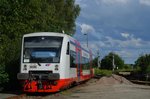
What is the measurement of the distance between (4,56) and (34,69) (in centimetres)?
574

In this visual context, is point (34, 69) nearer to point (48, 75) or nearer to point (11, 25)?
Answer: point (48, 75)

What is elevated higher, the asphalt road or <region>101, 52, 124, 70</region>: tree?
<region>101, 52, 124, 70</region>: tree

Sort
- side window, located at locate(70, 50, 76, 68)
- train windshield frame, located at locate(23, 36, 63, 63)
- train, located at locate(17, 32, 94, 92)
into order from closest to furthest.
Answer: train, located at locate(17, 32, 94, 92)
train windshield frame, located at locate(23, 36, 63, 63)
side window, located at locate(70, 50, 76, 68)

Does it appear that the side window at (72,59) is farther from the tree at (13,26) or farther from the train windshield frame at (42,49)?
the tree at (13,26)

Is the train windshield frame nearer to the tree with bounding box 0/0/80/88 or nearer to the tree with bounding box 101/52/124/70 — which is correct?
the tree with bounding box 0/0/80/88

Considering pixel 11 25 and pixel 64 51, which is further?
pixel 11 25

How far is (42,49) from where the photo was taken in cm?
2469

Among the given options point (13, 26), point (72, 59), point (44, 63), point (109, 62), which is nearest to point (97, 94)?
point (44, 63)

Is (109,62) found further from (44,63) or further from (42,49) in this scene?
(44,63)

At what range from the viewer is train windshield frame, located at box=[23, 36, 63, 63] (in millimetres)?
24406

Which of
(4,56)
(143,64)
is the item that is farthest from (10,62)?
(143,64)

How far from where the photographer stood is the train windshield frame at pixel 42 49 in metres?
24.4

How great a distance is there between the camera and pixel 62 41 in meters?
25.0

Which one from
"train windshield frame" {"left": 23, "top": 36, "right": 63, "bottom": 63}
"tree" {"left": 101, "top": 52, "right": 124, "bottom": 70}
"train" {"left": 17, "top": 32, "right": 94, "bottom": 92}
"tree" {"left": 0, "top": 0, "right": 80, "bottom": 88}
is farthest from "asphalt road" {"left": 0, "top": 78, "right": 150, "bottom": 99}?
"tree" {"left": 101, "top": 52, "right": 124, "bottom": 70}
